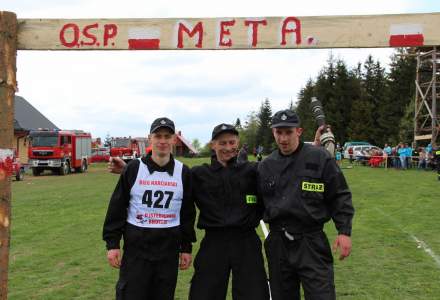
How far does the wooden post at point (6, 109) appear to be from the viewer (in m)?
4.23

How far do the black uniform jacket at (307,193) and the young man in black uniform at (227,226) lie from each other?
206 millimetres

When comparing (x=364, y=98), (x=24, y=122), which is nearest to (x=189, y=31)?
(x=24, y=122)

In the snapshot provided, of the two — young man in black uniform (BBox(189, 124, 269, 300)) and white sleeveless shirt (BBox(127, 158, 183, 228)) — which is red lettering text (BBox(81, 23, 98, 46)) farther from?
young man in black uniform (BBox(189, 124, 269, 300))

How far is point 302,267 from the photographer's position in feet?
13.1

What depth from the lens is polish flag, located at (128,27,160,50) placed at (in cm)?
439

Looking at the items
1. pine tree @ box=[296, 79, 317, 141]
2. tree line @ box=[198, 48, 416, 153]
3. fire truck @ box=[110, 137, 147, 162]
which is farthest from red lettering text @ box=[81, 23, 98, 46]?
pine tree @ box=[296, 79, 317, 141]

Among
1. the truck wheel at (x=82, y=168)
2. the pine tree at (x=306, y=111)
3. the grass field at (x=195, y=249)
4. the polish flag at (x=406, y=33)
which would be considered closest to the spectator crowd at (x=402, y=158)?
the grass field at (x=195, y=249)

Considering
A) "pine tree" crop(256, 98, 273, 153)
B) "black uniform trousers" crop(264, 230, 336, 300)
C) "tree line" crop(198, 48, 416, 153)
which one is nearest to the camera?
"black uniform trousers" crop(264, 230, 336, 300)

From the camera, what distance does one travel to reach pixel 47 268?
25.1ft

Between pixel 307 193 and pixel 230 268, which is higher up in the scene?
pixel 307 193

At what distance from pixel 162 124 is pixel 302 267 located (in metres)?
1.63

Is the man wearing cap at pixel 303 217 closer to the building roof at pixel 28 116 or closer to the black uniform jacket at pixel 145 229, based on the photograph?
the black uniform jacket at pixel 145 229

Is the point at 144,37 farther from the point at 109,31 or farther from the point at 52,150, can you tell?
the point at 52,150

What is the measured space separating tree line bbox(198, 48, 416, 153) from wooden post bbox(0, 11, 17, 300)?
51.7 meters
